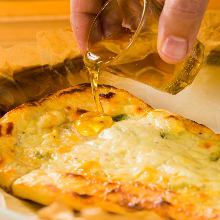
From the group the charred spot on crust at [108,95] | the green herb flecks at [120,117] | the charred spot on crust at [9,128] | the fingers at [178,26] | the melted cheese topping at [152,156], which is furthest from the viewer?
the charred spot on crust at [108,95]

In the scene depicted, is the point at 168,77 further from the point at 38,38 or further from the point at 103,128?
the point at 38,38

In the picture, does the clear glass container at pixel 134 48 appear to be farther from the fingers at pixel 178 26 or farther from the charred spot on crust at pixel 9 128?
the charred spot on crust at pixel 9 128

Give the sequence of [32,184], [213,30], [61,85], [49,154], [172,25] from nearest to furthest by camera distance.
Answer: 1. [172,25]
2. [32,184]
3. [49,154]
4. [61,85]
5. [213,30]

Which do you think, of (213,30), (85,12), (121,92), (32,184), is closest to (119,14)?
(85,12)

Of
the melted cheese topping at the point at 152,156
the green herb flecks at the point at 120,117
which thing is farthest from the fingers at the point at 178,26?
the green herb flecks at the point at 120,117

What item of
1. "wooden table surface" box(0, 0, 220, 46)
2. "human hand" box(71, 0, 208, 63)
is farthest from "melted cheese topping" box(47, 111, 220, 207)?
"wooden table surface" box(0, 0, 220, 46)

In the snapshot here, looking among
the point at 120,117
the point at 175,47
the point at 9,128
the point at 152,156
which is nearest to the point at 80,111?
the point at 120,117

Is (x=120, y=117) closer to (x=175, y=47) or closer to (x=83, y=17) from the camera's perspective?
(x=83, y=17)

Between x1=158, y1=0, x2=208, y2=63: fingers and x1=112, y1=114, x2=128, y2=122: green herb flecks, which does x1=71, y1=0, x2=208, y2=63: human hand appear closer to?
x1=158, y1=0, x2=208, y2=63: fingers
